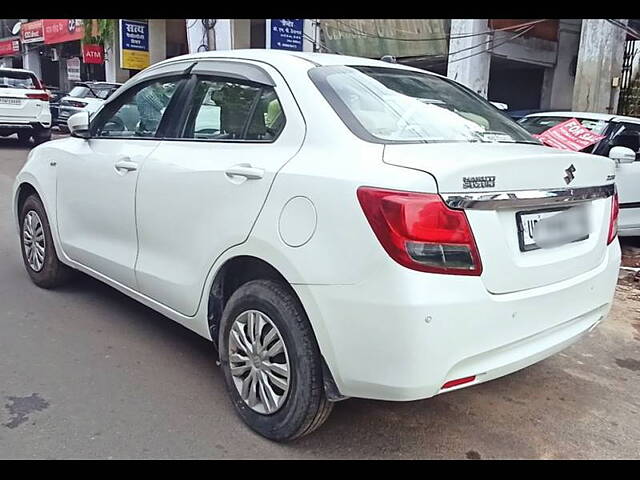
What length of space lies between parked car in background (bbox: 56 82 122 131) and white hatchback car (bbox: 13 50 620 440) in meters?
12.9

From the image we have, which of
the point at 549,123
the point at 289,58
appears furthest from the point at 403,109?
the point at 549,123

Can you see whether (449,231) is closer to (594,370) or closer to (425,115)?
(425,115)

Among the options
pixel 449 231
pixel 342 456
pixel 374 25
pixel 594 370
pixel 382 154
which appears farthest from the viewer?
pixel 374 25

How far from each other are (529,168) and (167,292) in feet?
6.22

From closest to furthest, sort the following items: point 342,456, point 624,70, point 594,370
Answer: point 342,456 → point 594,370 → point 624,70

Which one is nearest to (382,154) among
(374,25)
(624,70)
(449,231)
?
(449,231)

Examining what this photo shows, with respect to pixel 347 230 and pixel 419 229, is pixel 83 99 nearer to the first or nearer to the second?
pixel 347 230

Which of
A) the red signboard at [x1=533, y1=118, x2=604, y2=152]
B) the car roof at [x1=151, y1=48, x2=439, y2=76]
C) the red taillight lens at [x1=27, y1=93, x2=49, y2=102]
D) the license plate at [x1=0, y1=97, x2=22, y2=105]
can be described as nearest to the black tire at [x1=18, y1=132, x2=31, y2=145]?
the red taillight lens at [x1=27, y1=93, x2=49, y2=102]

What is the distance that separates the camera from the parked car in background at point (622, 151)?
5945 millimetres

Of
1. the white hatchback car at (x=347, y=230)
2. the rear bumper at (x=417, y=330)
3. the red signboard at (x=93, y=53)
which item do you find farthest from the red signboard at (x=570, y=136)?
the red signboard at (x=93, y=53)

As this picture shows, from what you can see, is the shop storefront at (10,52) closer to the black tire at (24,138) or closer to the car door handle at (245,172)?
the black tire at (24,138)

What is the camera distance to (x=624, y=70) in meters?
11.1

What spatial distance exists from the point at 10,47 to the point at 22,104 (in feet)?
70.9

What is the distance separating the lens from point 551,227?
8.21 ft
